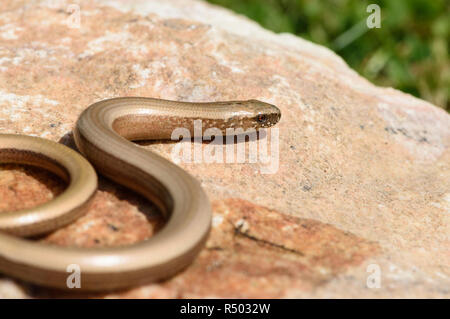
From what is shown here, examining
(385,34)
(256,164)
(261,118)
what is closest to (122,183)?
(256,164)

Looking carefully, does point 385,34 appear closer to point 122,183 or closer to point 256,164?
point 256,164

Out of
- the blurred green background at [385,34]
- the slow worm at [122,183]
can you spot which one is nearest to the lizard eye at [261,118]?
the slow worm at [122,183]

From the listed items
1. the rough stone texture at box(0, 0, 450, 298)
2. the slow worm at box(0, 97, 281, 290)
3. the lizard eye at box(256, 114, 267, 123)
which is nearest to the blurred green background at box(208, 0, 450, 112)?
the rough stone texture at box(0, 0, 450, 298)

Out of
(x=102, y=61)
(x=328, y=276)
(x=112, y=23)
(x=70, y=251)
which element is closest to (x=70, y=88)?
(x=102, y=61)

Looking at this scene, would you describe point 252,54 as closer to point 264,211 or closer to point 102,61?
point 102,61

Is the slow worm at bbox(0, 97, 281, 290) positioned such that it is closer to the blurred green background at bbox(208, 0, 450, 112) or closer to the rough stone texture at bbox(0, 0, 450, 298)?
the rough stone texture at bbox(0, 0, 450, 298)

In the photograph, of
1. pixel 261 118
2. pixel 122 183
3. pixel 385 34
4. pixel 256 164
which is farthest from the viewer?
pixel 385 34
